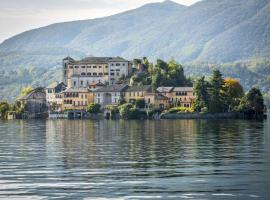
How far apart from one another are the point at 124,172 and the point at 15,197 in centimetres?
1204

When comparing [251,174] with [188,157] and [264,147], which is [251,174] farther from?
[264,147]

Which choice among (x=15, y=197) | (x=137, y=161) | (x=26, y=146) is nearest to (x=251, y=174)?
(x=137, y=161)

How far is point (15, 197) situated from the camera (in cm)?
4575

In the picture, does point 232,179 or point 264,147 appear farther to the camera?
point 264,147

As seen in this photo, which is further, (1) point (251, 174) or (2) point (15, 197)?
(1) point (251, 174)

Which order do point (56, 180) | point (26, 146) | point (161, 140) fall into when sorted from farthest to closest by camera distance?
point (161, 140)
point (26, 146)
point (56, 180)

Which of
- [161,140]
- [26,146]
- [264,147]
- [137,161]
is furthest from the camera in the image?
[161,140]

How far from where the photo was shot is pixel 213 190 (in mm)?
47531

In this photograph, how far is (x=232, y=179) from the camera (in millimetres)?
52156

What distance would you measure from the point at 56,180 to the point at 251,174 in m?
12.5

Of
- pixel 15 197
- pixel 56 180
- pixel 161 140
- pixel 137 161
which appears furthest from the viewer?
pixel 161 140

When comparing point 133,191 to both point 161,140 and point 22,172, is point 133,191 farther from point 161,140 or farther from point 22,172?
point 161,140

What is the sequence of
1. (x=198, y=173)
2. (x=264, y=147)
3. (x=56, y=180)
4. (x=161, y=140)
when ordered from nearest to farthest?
(x=56, y=180), (x=198, y=173), (x=264, y=147), (x=161, y=140)

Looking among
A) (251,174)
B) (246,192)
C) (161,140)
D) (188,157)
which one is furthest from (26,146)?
(246,192)
